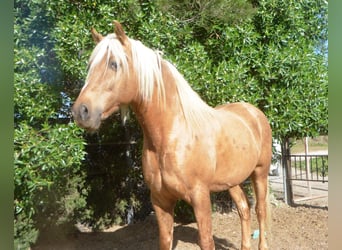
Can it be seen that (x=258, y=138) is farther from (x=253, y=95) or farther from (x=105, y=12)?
(x=105, y=12)

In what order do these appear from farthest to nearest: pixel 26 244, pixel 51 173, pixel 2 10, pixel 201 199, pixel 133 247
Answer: pixel 133 247 → pixel 26 244 → pixel 51 173 → pixel 201 199 → pixel 2 10

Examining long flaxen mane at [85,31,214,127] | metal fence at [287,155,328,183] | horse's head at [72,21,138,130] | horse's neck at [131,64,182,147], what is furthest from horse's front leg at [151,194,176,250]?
metal fence at [287,155,328,183]

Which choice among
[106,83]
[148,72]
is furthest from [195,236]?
[106,83]

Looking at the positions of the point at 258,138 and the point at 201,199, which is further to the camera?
the point at 258,138

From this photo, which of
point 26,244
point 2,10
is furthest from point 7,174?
point 26,244

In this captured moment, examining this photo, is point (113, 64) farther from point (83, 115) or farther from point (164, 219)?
point (164, 219)

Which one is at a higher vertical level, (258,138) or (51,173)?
(258,138)

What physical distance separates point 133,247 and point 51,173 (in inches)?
55.5

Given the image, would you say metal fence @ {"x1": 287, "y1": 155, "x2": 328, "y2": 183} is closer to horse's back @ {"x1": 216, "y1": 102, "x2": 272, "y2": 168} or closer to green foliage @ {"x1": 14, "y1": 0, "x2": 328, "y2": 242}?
green foliage @ {"x1": 14, "y1": 0, "x2": 328, "y2": 242}

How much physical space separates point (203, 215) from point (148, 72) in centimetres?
102

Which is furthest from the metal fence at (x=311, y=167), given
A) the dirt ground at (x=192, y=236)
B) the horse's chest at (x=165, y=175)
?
the horse's chest at (x=165, y=175)

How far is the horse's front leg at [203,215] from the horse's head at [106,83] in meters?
0.79

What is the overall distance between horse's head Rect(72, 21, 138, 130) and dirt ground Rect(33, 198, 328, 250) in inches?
87.6

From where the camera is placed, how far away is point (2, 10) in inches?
26.1
